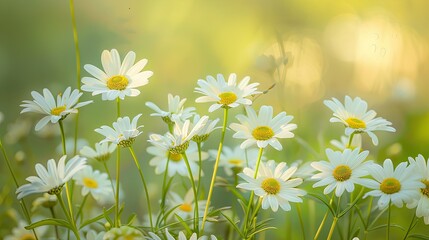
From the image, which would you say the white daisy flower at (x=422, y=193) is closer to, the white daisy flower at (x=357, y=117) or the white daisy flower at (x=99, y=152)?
the white daisy flower at (x=357, y=117)

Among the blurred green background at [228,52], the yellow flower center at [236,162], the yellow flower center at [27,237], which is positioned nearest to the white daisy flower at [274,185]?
the yellow flower center at [236,162]

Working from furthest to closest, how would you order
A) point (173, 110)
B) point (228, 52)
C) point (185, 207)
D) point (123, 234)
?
point (228, 52) < point (185, 207) < point (173, 110) < point (123, 234)

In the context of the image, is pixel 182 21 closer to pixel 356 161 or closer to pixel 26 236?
pixel 26 236

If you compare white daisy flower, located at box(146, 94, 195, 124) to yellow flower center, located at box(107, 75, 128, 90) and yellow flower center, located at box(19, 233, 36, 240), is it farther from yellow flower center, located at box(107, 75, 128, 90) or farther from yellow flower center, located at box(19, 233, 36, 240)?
yellow flower center, located at box(19, 233, 36, 240)

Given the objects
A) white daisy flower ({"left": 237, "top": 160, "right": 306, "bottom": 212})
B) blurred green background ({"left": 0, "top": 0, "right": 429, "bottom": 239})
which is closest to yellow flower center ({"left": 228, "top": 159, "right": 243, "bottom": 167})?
white daisy flower ({"left": 237, "top": 160, "right": 306, "bottom": 212})

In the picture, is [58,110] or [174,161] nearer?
[58,110]

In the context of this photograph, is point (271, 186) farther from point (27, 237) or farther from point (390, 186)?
point (27, 237)

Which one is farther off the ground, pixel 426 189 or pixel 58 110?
pixel 58 110

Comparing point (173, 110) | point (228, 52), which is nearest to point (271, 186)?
point (173, 110)

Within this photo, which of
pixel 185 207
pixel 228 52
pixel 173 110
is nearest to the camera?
pixel 173 110
